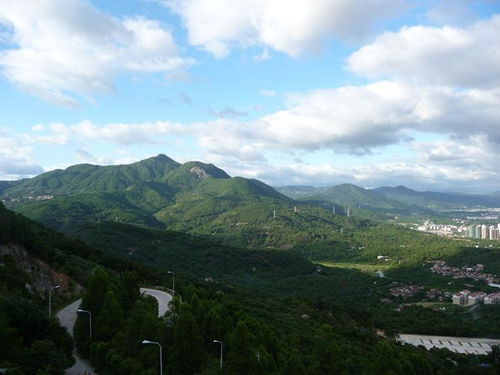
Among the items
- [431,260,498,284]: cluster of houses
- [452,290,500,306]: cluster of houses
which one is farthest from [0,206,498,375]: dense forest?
[431,260,498,284]: cluster of houses

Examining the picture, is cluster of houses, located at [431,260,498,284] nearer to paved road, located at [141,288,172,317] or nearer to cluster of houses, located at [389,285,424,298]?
cluster of houses, located at [389,285,424,298]

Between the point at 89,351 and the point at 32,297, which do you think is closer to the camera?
the point at 89,351

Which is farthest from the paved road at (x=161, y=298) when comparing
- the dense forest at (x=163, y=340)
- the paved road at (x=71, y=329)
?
the paved road at (x=71, y=329)

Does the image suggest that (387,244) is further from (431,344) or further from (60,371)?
(60,371)

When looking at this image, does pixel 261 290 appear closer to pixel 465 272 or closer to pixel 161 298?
pixel 161 298

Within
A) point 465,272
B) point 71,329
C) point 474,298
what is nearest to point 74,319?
point 71,329

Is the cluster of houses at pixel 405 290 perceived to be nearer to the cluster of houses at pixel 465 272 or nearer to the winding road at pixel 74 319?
the cluster of houses at pixel 465 272

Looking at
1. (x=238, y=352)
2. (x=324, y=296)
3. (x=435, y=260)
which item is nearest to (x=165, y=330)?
(x=238, y=352)
